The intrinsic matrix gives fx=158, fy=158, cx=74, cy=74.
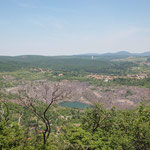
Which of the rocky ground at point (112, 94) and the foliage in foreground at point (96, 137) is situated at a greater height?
the foliage in foreground at point (96, 137)

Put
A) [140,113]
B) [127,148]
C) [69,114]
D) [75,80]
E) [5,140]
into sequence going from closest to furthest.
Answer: [5,140] < [127,148] < [140,113] < [69,114] < [75,80]

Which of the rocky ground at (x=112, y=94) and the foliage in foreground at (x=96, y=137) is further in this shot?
the rocky ground at (x=112, y=94)

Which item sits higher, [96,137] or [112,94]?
[96,137]

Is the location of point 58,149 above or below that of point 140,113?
below

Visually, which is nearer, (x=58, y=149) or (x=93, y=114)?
(x=58, y=149)

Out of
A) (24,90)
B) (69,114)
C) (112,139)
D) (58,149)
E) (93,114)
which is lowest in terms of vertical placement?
(69,114)

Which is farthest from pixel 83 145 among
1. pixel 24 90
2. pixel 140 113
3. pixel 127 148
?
pixel 140 113

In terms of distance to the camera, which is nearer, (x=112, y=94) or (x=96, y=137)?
(x=96, y=137)

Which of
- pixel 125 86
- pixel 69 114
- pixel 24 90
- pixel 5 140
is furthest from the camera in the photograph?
pixel 125 86

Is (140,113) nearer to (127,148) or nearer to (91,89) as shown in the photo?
(127,148)

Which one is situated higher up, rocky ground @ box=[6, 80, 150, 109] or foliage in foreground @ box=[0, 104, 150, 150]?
foliage in foreground @ box=[0, 104, 150, 150]

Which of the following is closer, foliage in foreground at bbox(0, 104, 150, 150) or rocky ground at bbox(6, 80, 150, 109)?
foliage in foreground at bbox(0, 104, 150, 150)
